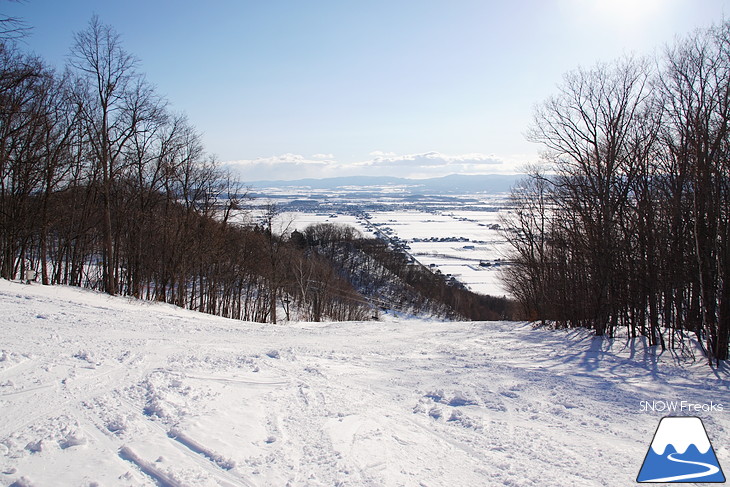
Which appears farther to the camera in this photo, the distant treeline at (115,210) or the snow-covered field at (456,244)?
the snow-covered field at (456,244)

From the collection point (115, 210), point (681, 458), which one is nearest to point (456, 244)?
point (115, 210)

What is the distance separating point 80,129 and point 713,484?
71.6 feet

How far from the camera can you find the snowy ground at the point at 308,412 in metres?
3.61

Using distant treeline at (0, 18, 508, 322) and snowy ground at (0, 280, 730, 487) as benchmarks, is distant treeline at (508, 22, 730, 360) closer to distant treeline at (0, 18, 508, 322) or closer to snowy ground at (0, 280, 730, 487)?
snowy ground at (0, 280, 730, 487)

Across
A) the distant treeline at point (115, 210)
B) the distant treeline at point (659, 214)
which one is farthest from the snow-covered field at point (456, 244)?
the distant treeline at point (659, 214)

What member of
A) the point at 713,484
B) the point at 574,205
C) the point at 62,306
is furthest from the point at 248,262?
the point at 713,484

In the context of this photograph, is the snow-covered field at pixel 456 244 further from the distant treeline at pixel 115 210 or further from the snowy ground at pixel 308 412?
the snowy ground at pixel 308 412

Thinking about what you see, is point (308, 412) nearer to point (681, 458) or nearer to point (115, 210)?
point (681, 458)

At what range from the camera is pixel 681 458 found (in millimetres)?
4145

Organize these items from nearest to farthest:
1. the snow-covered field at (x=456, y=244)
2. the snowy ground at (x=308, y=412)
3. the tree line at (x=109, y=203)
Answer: the snowy ground at (x=308, y=412)
the tree line at (x=109, y=203)
the snow-covered field at (x=456, y=244)

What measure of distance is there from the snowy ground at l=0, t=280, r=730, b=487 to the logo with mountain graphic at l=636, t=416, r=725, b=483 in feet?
0.43

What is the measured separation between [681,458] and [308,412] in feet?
13.8

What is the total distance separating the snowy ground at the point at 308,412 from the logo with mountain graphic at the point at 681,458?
13 cm

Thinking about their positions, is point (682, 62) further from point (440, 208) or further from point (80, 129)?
point (440, 208)
